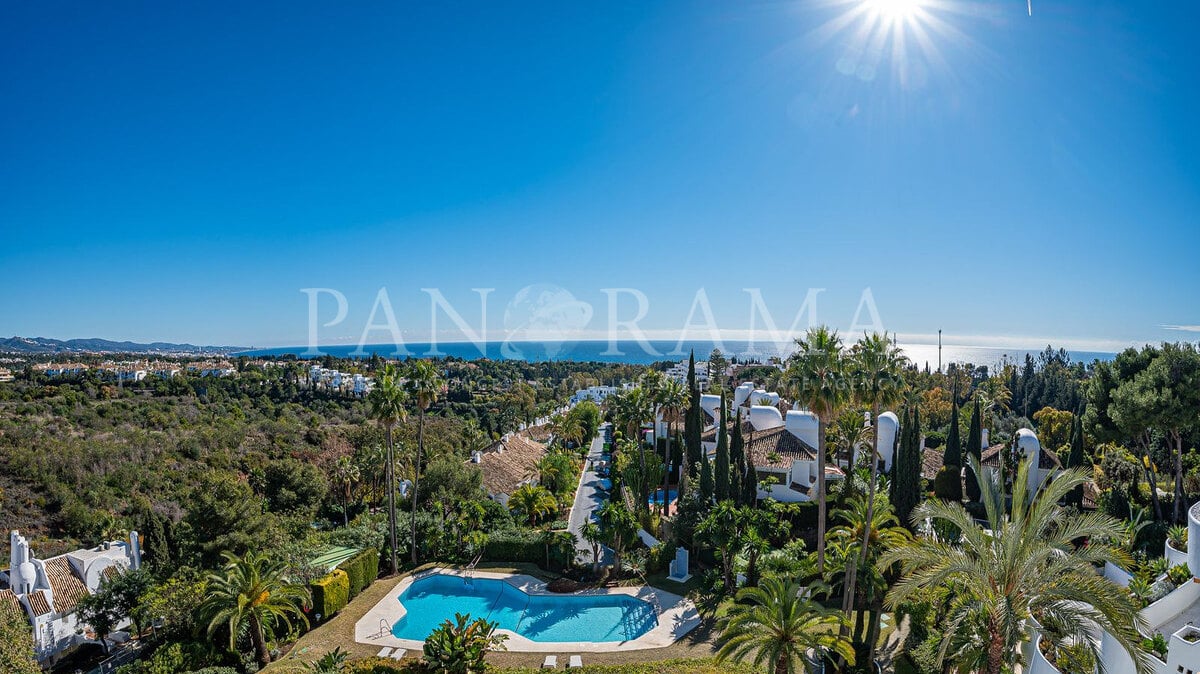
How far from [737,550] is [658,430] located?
962 inches

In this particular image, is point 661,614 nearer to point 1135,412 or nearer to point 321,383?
point 1135,412

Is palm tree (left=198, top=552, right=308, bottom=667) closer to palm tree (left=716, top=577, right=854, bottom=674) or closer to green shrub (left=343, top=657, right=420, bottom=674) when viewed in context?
green shrub (left=343, top=657, right=420, bottom=674)

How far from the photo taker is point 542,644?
16906 millimetres

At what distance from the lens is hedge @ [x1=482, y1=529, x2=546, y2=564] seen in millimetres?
23531

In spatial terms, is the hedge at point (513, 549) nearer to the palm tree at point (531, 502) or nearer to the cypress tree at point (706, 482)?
the palm tree at point (531, 502)

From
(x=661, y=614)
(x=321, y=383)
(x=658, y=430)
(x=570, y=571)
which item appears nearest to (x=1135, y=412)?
(x=661, y=614)

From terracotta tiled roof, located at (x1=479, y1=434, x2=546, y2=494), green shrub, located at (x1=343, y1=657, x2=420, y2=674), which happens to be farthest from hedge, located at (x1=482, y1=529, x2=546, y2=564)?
terracotta tiled roof, located at (x1=479, y1=434, x2=546, y2=494)

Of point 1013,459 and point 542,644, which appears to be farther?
point 1013,459

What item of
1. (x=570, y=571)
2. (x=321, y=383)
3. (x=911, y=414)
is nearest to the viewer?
(x=570, y=571)

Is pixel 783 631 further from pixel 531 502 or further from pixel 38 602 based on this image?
pixel 38 602

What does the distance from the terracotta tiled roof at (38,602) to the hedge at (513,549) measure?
1493 centimetres

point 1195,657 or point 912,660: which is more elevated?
point 1195,657

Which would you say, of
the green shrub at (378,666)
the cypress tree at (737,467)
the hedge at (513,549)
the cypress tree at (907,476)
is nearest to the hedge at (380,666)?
the green shrub at (378,666)

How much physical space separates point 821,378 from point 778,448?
47.3 ft
